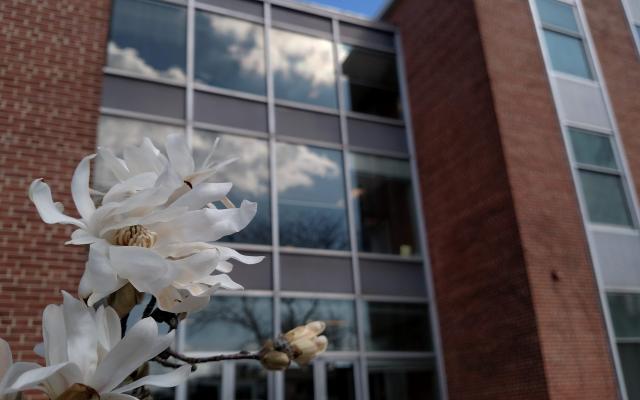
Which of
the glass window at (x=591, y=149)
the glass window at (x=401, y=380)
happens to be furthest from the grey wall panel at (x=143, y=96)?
the glass window at (x=591, y=149)

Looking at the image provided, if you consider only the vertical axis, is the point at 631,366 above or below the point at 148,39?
below

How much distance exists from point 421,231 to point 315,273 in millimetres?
2129

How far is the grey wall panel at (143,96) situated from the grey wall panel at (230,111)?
302 millimetres

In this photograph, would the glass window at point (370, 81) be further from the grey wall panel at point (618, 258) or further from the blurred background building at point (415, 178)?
the grey wall panel at point (618, 258)

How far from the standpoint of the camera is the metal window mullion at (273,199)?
8.13 meters

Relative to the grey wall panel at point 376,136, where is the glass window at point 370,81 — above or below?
above

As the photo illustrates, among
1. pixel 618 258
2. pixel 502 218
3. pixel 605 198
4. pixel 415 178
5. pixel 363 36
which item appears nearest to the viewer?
pixel 502 218

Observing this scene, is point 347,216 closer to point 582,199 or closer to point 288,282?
point 288,282

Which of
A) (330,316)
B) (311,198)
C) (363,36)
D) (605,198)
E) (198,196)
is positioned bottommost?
(198,196)

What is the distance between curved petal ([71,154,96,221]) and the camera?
0.83 metres

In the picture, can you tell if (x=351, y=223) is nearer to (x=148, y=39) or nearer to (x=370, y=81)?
(x=370, y=81)

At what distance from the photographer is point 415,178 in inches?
403

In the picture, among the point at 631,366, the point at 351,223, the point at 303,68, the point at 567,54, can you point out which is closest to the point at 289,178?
the point at 351,223

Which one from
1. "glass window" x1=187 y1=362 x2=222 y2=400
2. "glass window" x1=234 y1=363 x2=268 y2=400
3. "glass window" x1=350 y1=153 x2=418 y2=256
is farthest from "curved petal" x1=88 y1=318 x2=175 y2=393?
"glass window" x1=350 y1=153 x2=418 y2=256
